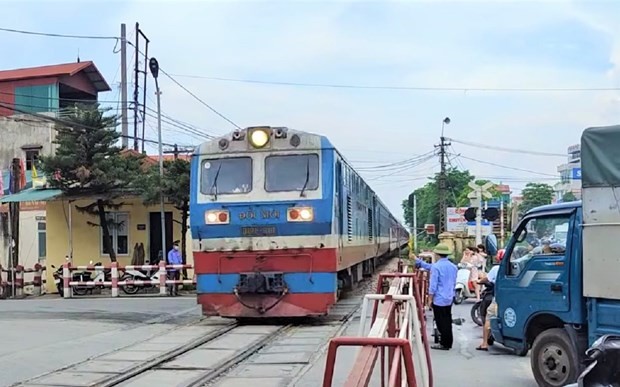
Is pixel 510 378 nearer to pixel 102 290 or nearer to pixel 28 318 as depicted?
pixel 28 318

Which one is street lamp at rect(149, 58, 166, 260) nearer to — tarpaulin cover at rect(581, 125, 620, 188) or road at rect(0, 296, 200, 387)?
road at rect(0, 296, 200, 387)

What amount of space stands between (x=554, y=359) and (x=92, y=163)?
1828cm

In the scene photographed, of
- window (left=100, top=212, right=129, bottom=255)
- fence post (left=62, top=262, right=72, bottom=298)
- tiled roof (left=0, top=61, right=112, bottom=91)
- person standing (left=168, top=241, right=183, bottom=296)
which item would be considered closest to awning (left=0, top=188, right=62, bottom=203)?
window (left=100, top=212, right=129, bottom=255)

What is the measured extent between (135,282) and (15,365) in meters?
11.5

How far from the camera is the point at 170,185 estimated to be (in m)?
21.9

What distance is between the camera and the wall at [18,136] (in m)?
37.6

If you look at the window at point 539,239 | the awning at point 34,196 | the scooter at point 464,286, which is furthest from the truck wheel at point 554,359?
the awning at point 34,196

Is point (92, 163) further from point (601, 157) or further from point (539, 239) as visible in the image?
point (601, 157)

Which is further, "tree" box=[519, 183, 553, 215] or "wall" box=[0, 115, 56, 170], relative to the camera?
"tree" box=[519, 183, 553, 215]

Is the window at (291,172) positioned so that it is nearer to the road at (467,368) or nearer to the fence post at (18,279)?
the road at (467,368)

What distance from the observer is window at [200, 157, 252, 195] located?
13547 millimetres

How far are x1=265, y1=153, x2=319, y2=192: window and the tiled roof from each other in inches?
1137

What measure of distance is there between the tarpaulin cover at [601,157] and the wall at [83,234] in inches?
734

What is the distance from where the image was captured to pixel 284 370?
9.28 meters
